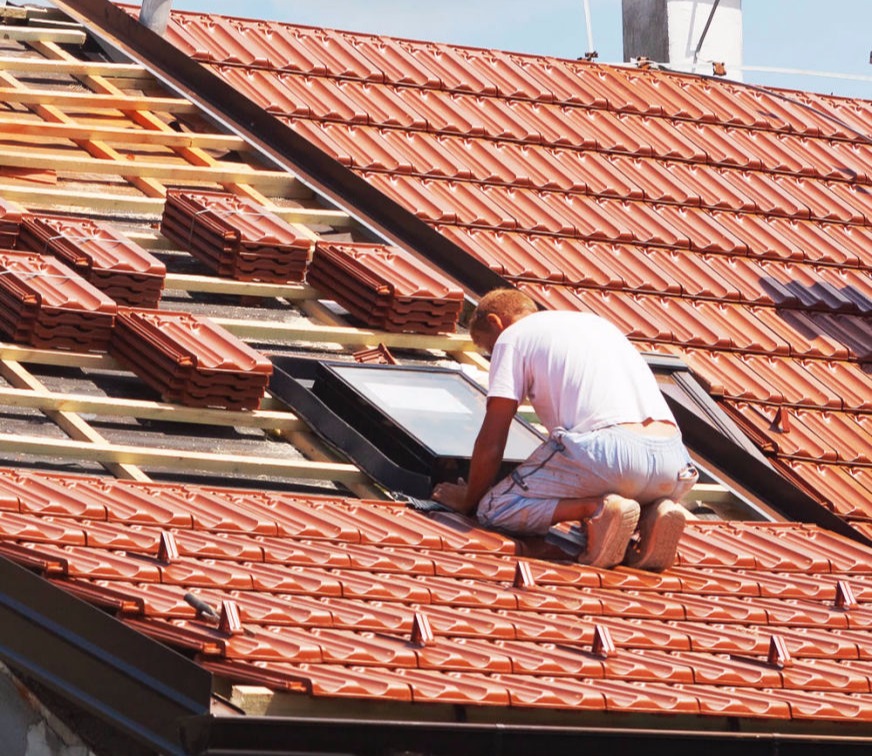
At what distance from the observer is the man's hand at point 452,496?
793 centimetres

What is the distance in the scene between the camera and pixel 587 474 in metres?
7.46

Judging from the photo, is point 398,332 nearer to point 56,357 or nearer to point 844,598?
point 56,357

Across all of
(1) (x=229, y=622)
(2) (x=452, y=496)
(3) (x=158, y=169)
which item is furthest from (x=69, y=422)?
(3) (x=158, y=169)

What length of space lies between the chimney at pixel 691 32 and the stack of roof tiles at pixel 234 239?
6.44 m

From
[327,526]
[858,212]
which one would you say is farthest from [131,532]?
[858,212]

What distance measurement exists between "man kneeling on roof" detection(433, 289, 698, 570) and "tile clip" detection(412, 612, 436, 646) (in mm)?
1531

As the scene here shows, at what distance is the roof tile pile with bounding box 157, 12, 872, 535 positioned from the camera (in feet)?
36.0

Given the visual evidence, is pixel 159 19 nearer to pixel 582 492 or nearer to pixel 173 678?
pixel 582 492

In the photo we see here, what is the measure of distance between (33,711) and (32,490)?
957 mm

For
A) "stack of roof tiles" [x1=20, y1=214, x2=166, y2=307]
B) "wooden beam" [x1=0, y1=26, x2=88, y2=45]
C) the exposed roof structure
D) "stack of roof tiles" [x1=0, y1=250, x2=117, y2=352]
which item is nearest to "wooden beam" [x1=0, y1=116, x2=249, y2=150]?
the exposed roof structure

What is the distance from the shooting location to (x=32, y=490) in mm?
6883

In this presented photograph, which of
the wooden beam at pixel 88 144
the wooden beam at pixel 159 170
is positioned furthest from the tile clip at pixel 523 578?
the wooden beam at pixel 159 170

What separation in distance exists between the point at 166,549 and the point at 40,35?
701cm

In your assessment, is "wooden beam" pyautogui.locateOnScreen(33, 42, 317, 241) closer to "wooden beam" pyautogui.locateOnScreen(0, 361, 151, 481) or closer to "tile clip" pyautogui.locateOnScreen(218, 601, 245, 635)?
"wooden beam" pyautogui.locateOnScreen(0, 361, 151, 481)
